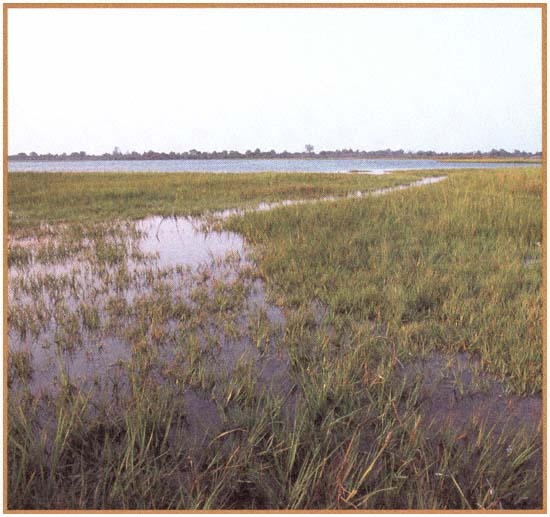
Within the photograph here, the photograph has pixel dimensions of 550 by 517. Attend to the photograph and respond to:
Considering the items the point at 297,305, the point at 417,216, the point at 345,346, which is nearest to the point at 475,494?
the point at 345,346

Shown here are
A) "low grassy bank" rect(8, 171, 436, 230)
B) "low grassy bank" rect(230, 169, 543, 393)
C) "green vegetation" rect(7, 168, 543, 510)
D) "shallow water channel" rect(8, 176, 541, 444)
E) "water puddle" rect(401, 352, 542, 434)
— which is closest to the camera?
"green vegetation" rect(7, 168, 543, 510)

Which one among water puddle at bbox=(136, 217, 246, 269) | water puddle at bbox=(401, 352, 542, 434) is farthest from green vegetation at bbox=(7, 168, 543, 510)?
water puddle at bbox=(136, 217, 246, 269)

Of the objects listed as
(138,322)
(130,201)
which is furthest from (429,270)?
(130,201)

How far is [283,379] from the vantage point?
9.21 ft

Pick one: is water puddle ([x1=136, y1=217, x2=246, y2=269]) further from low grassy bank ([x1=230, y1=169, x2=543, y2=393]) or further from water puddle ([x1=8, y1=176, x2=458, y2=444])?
low grassy bank ([x1=230, y1=169, x2=543, y2=393])

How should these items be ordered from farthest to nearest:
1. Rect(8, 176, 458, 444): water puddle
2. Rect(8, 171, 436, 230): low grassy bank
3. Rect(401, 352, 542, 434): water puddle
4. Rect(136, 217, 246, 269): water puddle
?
Rect(8, 171, 436, 230): low grassy bank, Rect(136, 217, 246, 269): water puddle, Rect(8, 176, 458, 444): water puddle, Rect(401, 352, 542, 434): water puddle

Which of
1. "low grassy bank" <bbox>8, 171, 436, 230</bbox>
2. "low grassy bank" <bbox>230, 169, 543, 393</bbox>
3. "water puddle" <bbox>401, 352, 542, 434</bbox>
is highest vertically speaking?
"low grassy bank" <bbox>8, 171, 436, 230</bbox>

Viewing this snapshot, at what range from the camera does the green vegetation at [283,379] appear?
6.20 ft

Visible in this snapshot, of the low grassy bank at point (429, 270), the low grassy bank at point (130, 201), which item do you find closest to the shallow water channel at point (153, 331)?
the low grassy bank at point (429, 270)

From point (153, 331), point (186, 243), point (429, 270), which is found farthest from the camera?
point (186, 243)

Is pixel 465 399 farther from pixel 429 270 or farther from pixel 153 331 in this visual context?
pixel 153 331

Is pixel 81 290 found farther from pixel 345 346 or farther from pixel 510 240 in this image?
pixel 510 240

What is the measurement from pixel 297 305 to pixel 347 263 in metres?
1.50

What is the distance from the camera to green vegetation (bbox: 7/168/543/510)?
6.20 ft
